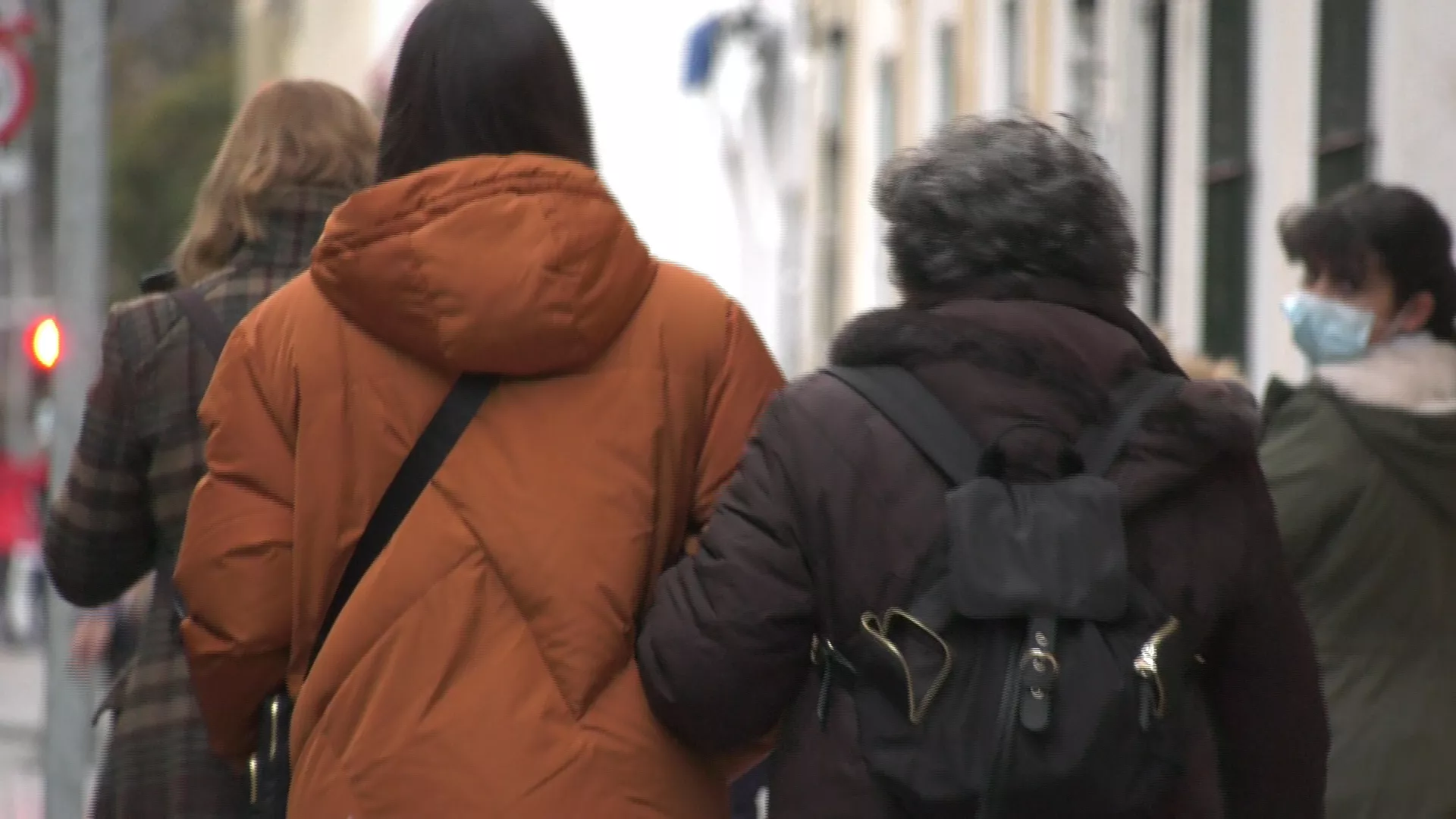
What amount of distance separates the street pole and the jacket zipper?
4.61 metres

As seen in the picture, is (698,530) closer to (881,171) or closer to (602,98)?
(881,171)

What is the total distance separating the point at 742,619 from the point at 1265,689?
680mm

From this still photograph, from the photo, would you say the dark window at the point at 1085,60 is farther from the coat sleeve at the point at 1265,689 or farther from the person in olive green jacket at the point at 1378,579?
the coat sleeve at the point at 1265,689

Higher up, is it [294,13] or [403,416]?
[403,416]

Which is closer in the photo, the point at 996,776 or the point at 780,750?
the point at 996,776

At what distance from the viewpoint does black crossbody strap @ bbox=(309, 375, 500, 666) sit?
3.62 meters

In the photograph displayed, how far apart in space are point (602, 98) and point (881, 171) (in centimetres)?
2303

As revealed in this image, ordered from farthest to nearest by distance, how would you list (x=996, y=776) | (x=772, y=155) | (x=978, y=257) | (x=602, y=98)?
1. (x=602, y=98)
2. (x=772, y=155)
3. (x=978, y=257)
4. (x=996, y=776)

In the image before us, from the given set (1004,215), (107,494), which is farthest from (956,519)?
(107,494)

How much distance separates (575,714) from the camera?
3531mm

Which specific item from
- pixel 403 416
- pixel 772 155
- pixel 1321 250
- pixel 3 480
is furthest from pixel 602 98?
pixel 403 416

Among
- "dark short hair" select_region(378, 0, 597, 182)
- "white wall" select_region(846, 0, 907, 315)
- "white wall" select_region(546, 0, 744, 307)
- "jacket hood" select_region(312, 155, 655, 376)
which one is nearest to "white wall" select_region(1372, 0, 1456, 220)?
"dark short hair" select_region(378, 0, 597, 182)

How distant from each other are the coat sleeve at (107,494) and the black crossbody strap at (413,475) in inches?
30.8

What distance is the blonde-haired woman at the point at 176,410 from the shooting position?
13.7 feet
